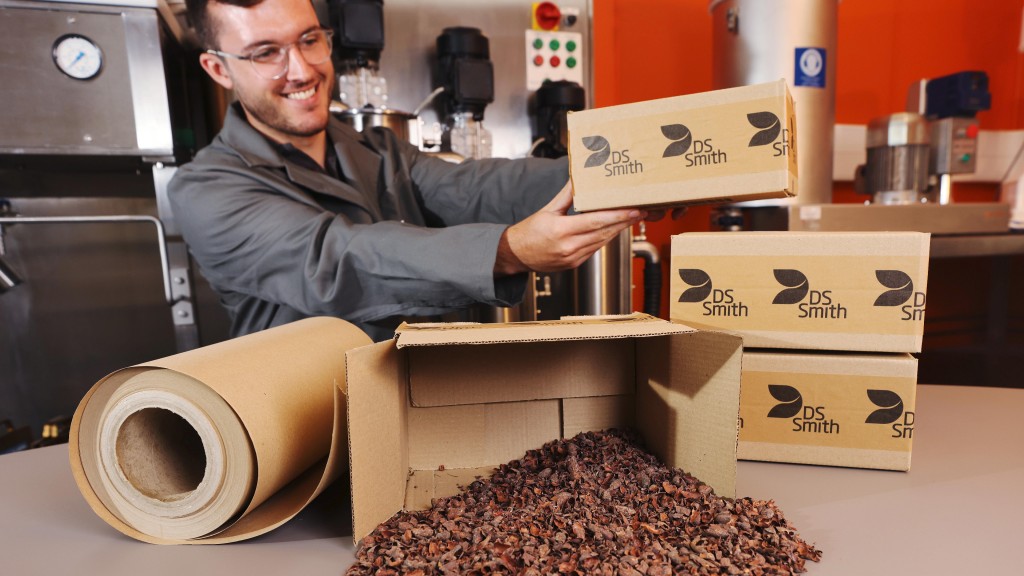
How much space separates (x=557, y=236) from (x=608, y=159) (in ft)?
0.72

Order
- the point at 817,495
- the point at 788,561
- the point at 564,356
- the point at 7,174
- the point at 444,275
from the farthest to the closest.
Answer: the point at 7,174 → the point at 444,275 → the point at 564,356 → the point at 817,495 → the point at 788,561

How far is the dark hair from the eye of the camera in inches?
51.9

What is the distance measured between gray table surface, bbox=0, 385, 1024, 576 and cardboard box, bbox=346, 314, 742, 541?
93 mm

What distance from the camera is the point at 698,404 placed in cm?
69

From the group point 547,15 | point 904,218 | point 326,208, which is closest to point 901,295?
point 326,208

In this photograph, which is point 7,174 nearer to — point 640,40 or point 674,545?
point 674,545

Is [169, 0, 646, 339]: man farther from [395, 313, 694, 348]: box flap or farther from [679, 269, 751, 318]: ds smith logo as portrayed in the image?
[395, 313, 694, 348]: box flap

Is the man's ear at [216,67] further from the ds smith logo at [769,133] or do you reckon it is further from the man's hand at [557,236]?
the ds smith logo at [769,133]

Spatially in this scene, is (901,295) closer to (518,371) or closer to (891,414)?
(891,414)

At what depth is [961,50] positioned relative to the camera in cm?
299

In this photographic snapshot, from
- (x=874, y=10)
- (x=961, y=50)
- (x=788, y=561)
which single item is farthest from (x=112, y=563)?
(x=961, y=50)

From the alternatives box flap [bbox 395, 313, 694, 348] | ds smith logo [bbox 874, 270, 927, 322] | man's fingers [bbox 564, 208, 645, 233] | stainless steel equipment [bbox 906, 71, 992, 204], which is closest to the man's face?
man's fingers [bbox 564, 208, 645, 233]

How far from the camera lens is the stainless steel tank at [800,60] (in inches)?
79.4

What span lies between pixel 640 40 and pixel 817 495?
248 cm
